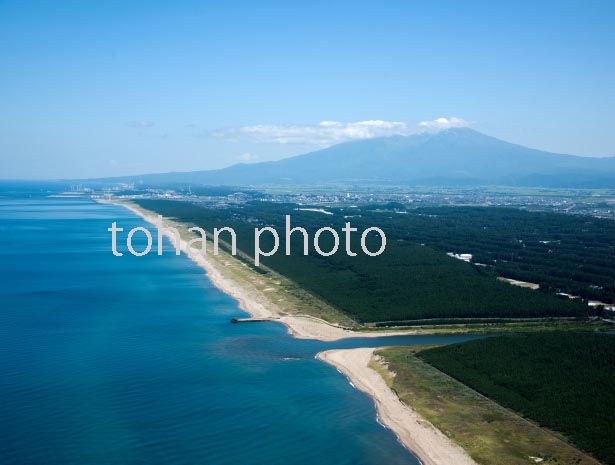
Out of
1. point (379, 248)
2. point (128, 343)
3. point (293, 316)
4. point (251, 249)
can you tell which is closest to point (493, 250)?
point (379, 248)

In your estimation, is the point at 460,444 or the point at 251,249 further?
the point at 251,249

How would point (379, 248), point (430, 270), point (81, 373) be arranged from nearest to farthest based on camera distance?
point (81, 373), point (430, 270), point (379, 248)

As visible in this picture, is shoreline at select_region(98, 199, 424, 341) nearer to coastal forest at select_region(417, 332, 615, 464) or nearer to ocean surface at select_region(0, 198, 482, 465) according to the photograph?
ocean surface at select_region(0, 198, 482, 465)

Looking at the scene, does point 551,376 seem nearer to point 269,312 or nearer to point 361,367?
point 361,367

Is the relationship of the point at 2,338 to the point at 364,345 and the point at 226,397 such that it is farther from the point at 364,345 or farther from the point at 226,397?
the point at 364,345

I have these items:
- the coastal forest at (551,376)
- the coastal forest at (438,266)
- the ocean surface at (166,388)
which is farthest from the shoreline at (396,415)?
the coastal forest at (438,266)

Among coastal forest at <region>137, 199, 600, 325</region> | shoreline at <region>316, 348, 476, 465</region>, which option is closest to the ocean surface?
shoreline at <region>316, 348, 476, 465</region>

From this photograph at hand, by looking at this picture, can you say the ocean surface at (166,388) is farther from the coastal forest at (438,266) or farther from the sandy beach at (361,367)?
the coastal forest at (438,266)
